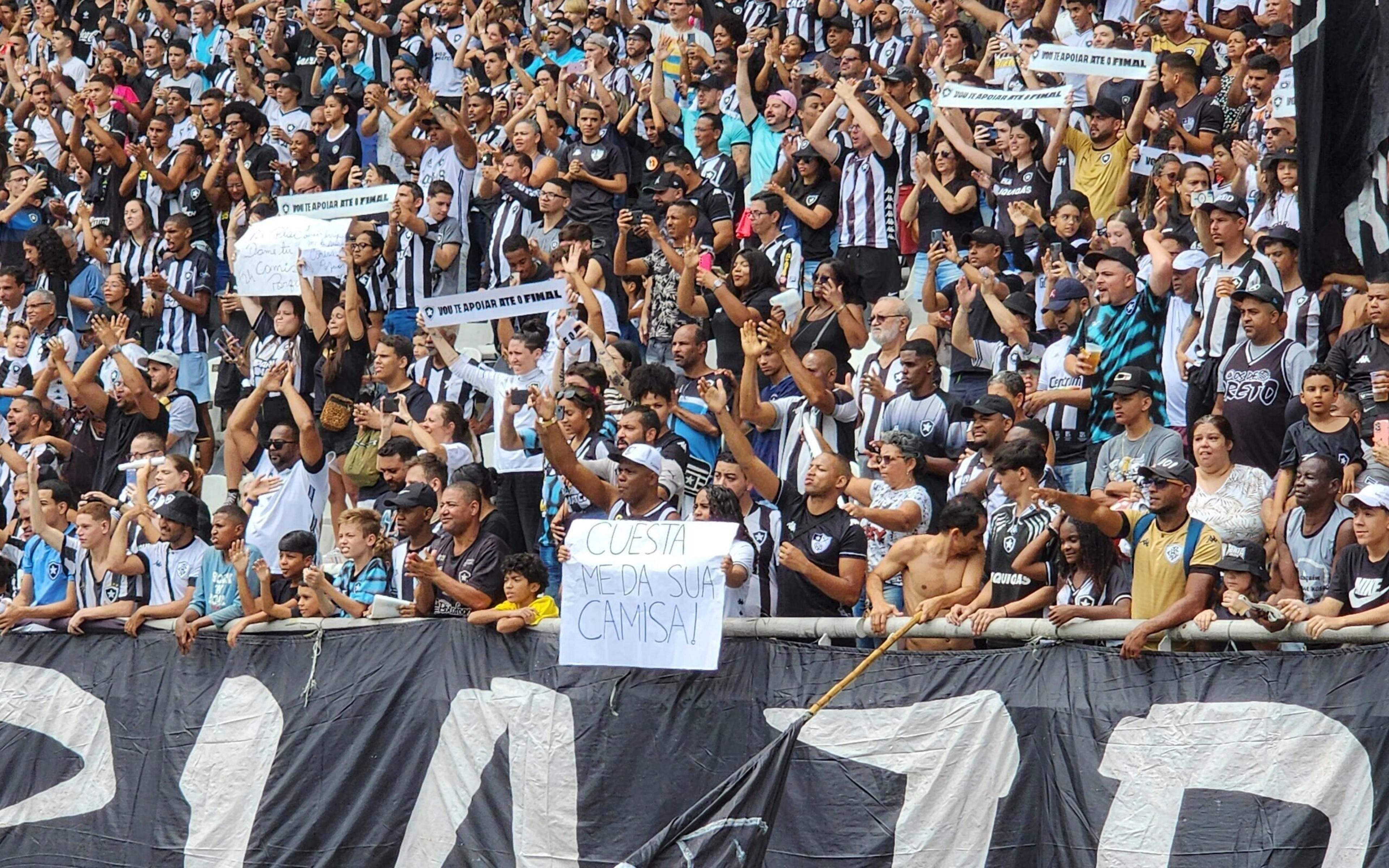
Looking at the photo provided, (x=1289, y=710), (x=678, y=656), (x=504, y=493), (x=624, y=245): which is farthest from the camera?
(x=624, y=245)

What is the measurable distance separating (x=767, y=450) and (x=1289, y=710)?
4546 mm

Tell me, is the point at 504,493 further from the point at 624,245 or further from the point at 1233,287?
the point at 1233,287

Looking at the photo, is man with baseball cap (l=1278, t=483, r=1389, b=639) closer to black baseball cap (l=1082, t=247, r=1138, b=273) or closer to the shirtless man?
the shirtless man

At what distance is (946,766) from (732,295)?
18.2ft

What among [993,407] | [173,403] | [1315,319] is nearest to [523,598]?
[993,407]

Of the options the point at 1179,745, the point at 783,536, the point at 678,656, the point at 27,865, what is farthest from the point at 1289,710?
the point at 27,865

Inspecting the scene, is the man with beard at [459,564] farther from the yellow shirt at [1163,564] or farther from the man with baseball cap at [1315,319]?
the man with baseball cap at [1315,319]

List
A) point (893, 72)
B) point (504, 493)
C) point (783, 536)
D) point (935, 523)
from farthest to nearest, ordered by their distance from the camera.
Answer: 1. point (893, 72)
2. point (504, 493)
3. point (783, 536)
4. point (935, 523)

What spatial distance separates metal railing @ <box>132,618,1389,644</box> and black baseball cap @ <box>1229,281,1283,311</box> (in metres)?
2.80

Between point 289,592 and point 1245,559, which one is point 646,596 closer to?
point 1245,559

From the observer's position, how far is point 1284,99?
38.3 ft

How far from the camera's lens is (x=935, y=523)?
8.95 metres

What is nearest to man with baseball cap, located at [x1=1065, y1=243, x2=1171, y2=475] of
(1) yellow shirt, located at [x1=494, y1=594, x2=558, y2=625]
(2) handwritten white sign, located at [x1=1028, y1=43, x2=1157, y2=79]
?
(2) handwritten white sign, located at [x1=1028, y1=43, x2=1157, y2=79]

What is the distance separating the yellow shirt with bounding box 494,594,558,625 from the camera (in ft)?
28.2
